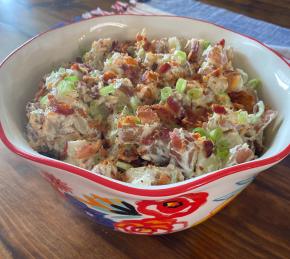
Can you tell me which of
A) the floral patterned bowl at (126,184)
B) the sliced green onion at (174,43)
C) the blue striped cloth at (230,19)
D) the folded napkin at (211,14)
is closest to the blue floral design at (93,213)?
the floral patterned bowl at (126,184)

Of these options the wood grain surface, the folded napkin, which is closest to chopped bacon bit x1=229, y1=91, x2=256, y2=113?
the folded napkin

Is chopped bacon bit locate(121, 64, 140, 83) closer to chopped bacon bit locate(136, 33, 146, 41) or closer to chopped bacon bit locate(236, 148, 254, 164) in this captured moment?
chopped bacon bit locate(136, 33, 146, 41)

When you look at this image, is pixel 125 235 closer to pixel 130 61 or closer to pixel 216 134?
pixel 216 134

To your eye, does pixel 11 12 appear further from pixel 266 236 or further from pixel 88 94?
pixel 266 236

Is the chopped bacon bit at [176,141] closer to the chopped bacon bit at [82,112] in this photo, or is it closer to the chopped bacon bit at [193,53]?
the chopped bacon bit at [82,112]

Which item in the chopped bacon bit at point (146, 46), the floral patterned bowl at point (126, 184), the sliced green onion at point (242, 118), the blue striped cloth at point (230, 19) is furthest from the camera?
the blue striped cloth at point (230, 19)

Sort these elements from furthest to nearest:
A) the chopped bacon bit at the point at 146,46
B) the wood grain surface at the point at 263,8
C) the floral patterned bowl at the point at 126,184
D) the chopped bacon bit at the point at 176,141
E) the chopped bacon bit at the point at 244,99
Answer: the wood grain surface at the point at 263,8
the chopped bacon bit at the point at 146,46
the chopped bacon bit at the point at 244,99
the chopped bacon bit at the point at 176,141
the floral patterned bowl at the point at 126,184

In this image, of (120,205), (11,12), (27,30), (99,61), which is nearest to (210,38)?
(99,61)

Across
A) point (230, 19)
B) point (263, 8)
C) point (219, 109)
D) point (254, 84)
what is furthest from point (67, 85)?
point (263, 8)
